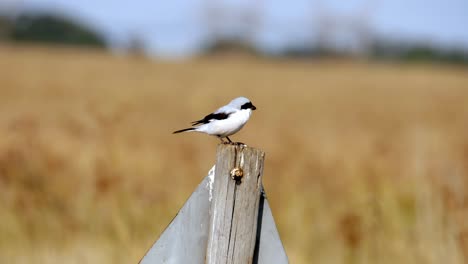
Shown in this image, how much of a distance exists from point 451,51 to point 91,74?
128ft

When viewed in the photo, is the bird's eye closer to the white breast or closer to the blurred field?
the white breast

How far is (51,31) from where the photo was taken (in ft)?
138

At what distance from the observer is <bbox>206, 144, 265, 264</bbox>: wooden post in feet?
6.18

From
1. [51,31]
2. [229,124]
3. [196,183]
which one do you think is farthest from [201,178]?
[51,31]

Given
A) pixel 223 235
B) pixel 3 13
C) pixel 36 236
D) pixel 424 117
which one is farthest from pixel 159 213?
pixel 3 13

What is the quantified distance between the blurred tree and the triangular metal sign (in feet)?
135

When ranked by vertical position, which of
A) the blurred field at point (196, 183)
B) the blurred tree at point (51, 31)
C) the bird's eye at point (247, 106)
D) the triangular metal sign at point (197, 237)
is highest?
the blurred tree at point (51, 31)

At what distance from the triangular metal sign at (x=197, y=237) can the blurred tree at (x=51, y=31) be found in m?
41.3

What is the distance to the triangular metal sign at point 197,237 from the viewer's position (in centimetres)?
187

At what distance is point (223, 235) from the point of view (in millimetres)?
1891

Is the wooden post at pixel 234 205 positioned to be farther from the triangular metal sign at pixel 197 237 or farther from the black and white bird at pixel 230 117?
the black and white bird at pixel 230 117

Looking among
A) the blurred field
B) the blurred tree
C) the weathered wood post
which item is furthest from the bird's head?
the blurred tree

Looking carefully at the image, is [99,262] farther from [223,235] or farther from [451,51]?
[451,51]

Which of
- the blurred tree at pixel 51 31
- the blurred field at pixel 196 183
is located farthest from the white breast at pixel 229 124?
the blurred tree at pixel 51 31
